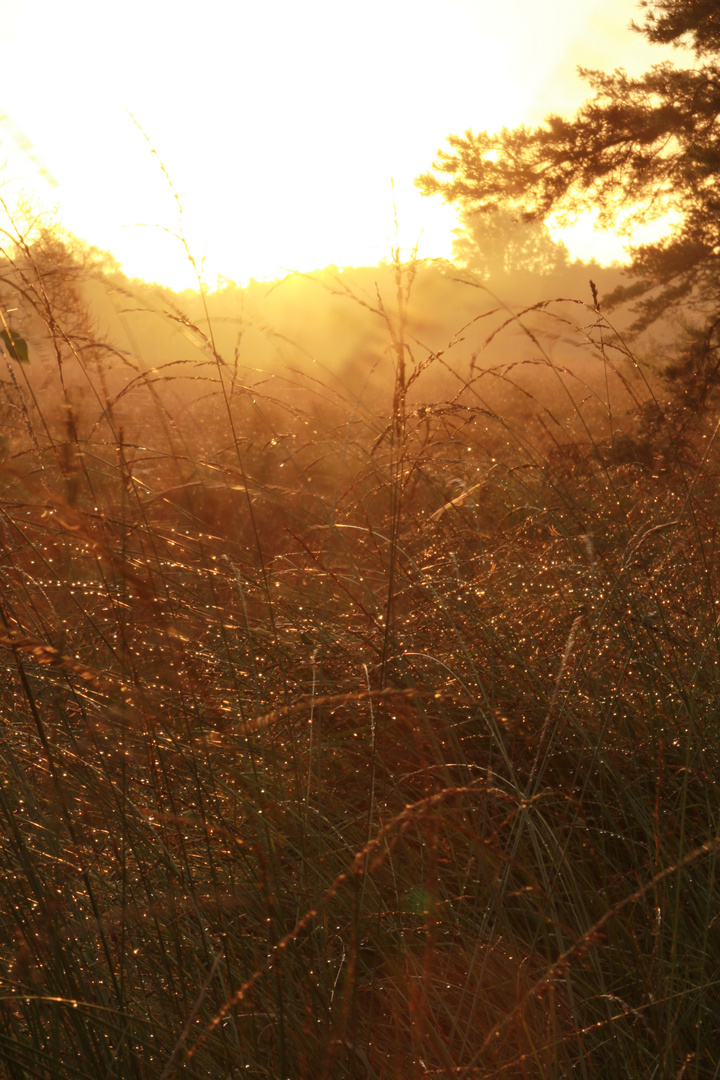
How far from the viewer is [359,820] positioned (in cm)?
144

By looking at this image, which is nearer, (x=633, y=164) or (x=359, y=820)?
(x=359, y=820)

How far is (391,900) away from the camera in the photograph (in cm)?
126

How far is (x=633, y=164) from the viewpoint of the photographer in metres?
5.70

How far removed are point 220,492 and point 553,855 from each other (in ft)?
15.1

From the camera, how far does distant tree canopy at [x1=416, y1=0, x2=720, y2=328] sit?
205 inches

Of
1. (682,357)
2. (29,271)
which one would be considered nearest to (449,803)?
(29,271)

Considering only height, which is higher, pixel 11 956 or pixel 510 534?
pixel 510 534

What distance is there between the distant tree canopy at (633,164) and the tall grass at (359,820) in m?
4.45

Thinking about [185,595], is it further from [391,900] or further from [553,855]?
[553,855]

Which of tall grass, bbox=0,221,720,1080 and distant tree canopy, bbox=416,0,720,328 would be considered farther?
distant tree canopy, bbox=416,0,720,328

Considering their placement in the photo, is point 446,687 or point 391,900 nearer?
point 391,900

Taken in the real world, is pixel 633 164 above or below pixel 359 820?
above

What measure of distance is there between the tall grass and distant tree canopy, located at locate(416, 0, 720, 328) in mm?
4448

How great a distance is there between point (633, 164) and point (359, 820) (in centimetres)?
598
